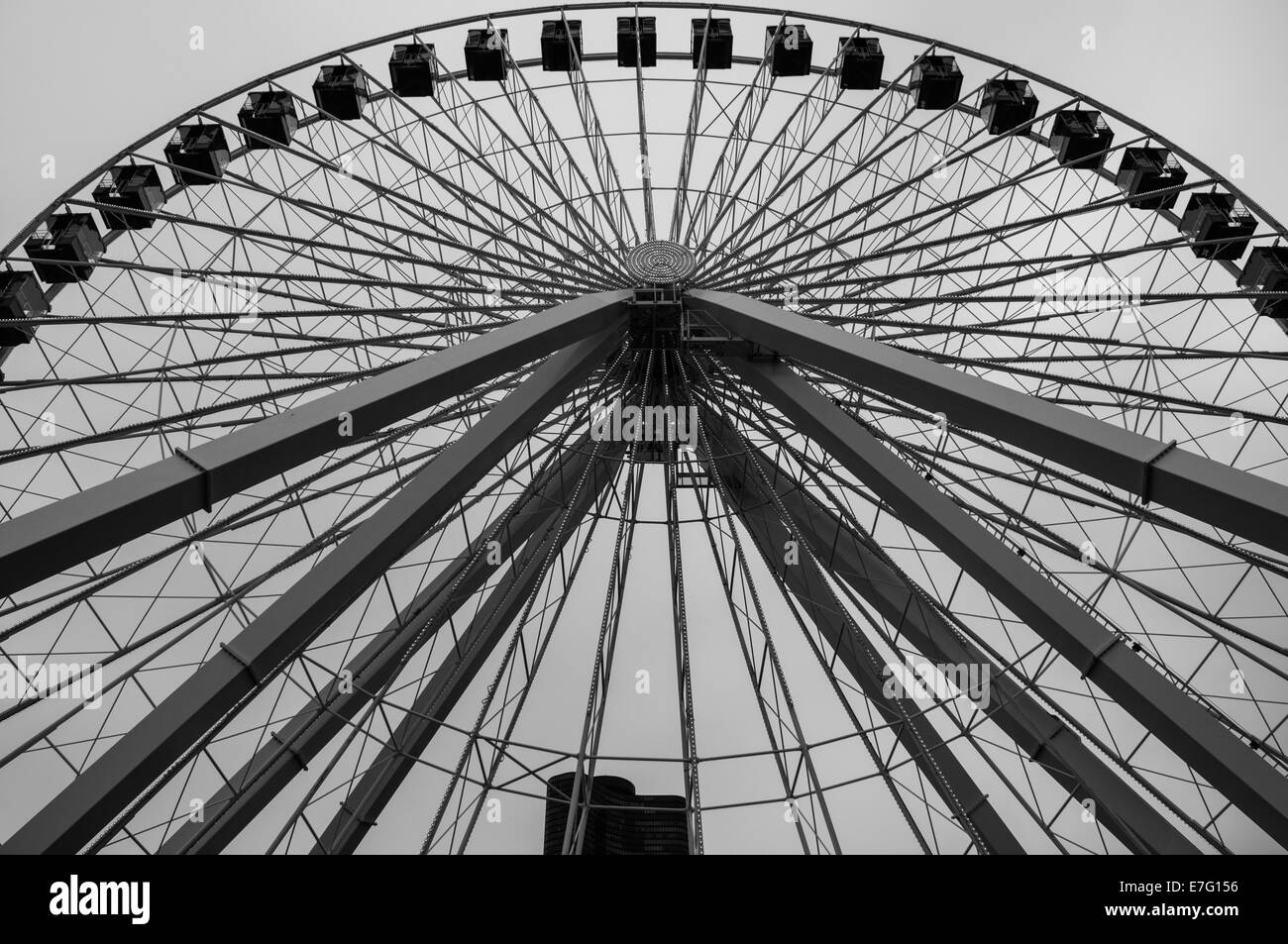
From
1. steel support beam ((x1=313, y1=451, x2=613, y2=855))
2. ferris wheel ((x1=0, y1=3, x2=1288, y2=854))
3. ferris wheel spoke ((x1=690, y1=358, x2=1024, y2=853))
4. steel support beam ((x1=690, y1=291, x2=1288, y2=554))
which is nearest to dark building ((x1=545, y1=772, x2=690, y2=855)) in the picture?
ferris wheel ((x1=0, y1=3, x2=1288, y2=854))

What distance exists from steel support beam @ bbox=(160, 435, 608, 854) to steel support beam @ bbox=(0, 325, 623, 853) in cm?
421

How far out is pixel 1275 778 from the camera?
9430 millimetres

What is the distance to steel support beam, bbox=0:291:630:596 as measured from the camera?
26.6 feet

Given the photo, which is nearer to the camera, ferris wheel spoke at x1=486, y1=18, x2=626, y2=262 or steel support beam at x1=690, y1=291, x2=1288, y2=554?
steel support beam at x1=690, y1=291, x2=1288, y2=554

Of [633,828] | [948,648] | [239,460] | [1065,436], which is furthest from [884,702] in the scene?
[239,460]

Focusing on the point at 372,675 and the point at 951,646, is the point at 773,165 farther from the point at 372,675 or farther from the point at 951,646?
the point at 372,675

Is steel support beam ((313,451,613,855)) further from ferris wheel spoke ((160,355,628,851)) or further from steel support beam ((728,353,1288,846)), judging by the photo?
steel support beam ((728,353,1288,846))

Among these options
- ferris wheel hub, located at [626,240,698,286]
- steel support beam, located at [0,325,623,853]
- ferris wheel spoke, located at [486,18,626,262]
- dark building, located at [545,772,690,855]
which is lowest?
steel support beam, located at [0,325,623,853]

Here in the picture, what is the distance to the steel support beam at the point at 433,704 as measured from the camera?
677 inches

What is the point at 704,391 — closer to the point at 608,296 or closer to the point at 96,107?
the point at 608,296

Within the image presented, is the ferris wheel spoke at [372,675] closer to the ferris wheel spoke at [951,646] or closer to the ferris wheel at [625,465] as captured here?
the ferris wheel at [625,465]
